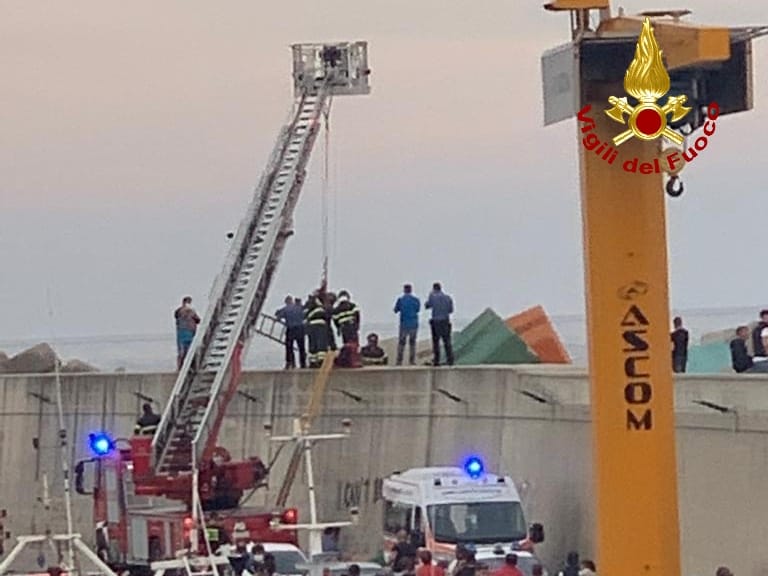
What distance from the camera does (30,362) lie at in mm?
48000

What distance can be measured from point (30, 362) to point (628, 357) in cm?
3975

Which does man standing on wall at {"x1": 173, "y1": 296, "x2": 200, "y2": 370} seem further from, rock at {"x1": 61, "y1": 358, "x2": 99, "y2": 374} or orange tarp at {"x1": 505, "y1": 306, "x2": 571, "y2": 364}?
rock at {"x1": 61, "y1": 358, "x2": 99, "y2": 374}

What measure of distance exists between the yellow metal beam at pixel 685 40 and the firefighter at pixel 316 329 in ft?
72.1

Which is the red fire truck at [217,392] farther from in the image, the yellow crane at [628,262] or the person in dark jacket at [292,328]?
the yellow crane at [628,262]

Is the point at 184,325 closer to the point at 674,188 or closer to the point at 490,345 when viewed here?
the point at 490,345

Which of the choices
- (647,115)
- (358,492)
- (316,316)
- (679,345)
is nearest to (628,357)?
(647,115)

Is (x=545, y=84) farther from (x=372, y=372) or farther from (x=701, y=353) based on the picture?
(x=701, y=353)

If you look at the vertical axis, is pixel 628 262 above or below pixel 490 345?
below

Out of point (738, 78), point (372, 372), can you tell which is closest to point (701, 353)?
point (372, 372)

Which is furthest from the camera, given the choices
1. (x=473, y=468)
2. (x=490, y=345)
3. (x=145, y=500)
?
(x=490, y=345)

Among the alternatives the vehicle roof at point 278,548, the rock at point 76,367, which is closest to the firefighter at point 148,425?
the vehicle roof at point 278,548

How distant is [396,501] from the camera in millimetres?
24188

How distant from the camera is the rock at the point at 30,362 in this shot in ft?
154

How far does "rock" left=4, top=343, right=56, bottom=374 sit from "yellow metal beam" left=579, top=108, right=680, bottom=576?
37.6m
